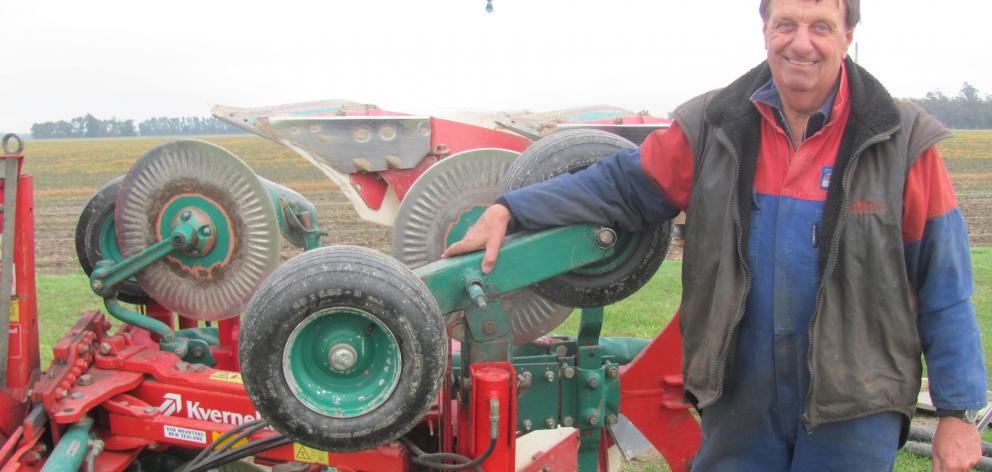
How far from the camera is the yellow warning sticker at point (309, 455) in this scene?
3135mm

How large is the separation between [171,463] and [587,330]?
2010 mm

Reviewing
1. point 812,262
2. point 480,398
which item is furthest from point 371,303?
point 812,262

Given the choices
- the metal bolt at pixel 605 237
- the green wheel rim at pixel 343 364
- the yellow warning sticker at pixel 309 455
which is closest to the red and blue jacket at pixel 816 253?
the metal bolt at pixel 605 237

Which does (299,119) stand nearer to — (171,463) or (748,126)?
(171,463)

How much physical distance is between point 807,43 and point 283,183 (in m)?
27.2

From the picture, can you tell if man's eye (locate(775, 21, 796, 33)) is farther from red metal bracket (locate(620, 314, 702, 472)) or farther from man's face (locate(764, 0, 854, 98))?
red metal bracket (locate(620, 314, 702, 472))

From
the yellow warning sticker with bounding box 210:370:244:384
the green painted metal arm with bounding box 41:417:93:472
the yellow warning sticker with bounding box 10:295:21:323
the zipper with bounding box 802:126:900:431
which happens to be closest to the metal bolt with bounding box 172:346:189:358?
the yellow warning sticker with bounding box 210:370:244:384

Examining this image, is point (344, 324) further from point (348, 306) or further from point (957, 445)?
point (957, 445)

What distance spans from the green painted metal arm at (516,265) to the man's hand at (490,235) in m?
0.03

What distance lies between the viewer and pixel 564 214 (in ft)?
8.36

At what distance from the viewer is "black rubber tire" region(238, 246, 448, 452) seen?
222cm

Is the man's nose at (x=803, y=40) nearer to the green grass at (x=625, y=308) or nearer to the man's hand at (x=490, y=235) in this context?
the man's hand at (x=490, y=235)

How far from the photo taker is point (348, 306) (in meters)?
2.26

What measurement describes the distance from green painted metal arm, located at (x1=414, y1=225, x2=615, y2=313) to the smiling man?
1.18 ft
